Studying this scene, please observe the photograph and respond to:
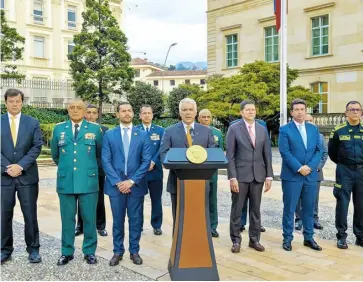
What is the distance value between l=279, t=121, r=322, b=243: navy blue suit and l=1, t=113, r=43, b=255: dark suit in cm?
294

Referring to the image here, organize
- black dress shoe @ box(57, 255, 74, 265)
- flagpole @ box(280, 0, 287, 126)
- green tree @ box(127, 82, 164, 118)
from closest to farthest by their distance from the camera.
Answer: black dress shoe @ box(57, 255, 74, 265)
flagpole @ box(280, 0, 287, 126)
green tree @ box(127, 82, 164, 118)

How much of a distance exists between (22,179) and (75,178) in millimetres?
578

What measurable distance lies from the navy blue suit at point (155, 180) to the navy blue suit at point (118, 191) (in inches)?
49.8

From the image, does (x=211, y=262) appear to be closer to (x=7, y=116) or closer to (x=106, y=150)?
(x=106, y=150)

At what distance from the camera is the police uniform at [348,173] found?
5.40 meters

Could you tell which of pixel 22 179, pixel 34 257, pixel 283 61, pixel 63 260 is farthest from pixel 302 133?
pixel 283 61

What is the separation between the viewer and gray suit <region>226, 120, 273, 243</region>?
5262 mm

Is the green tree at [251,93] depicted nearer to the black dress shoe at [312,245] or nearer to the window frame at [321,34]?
the window frame at [321,34]

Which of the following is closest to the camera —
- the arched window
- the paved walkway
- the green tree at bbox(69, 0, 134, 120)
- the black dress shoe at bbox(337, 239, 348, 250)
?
the paved walkway

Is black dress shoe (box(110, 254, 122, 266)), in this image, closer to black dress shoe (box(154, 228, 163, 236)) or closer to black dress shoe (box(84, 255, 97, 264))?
black dress shoe (box(84, 255, 97, 264))

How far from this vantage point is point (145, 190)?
491 centimetres

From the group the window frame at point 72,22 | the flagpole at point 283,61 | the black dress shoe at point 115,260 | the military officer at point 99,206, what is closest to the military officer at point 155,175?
the military officer at point 99,206

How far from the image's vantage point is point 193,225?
14.0ft

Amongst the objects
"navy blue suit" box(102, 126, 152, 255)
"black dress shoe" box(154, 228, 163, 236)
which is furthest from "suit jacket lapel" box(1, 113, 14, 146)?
"black dress shoe" box(154, 228, 163, 236)
